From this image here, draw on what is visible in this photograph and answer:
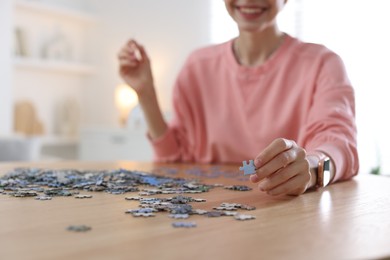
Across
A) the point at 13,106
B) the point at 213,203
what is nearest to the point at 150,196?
the point at 213,203

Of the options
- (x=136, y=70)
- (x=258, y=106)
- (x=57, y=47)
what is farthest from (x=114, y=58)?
(x=258, y=106)

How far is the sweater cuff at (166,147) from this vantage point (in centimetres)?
204

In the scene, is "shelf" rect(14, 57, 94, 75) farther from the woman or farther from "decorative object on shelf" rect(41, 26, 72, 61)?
the woman

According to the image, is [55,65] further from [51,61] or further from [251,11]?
[251,11]

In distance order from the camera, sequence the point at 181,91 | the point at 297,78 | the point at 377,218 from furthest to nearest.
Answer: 1. the point at 181,91
2. the point at 297,78
3. the point at 377,218

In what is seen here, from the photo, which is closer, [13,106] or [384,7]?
[384,7]

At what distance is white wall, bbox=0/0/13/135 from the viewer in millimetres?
5117

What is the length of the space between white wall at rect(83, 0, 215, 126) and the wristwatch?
4.33 meters

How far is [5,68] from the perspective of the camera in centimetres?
518

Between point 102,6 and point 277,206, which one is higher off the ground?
point 102,6

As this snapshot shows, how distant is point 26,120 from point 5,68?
735 mm

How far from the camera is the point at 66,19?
6223 millimetres

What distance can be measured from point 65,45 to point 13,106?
0.92m

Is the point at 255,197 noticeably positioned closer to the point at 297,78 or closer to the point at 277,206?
the point at 277,206
